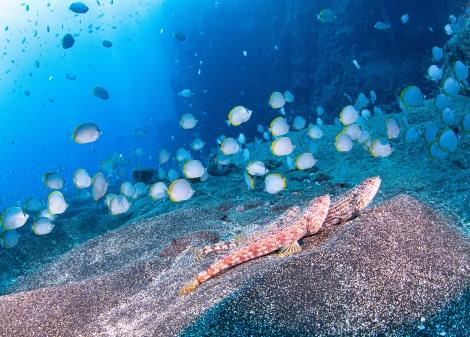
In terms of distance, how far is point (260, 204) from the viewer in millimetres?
6840

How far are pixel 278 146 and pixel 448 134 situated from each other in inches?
145

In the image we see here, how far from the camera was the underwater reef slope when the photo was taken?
6.96 feet

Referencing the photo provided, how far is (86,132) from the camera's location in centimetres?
660

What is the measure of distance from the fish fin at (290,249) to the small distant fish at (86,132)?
5403 millimetres

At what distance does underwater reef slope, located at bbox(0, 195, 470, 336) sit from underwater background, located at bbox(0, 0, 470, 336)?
103 millimetres

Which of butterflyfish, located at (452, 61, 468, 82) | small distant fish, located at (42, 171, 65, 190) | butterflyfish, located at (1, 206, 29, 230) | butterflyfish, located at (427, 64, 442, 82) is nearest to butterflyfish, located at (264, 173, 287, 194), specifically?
butterflyfish, located at (452, 61, 468, 82)

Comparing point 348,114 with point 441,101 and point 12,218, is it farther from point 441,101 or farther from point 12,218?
point 12,218

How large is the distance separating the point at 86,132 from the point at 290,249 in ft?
18.6

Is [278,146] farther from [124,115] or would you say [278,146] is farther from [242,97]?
[124,115]

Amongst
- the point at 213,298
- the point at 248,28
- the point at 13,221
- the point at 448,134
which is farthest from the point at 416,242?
the point at 248,28

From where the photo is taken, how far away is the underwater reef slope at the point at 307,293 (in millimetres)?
2121

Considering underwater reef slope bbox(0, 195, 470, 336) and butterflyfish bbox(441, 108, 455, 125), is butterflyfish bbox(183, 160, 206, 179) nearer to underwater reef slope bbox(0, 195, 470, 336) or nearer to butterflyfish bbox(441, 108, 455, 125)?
underwater reef slope bbox(0, 195, 470, 336)

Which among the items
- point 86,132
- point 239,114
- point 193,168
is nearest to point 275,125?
point 239,114

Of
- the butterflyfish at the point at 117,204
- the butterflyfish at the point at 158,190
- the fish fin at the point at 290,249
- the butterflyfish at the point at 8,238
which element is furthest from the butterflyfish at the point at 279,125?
the butterflyfish at the point at 8,238
